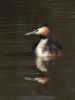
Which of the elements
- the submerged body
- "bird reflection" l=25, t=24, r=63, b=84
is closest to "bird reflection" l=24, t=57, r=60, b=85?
"bird reflection" l=25, t=24, r=63, b=84

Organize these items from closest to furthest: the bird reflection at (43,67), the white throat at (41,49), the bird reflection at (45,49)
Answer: the bird reflection at (43,67) < the bird reflection at (45,49) < the white throat at (41,49)

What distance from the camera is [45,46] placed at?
16.2 metres

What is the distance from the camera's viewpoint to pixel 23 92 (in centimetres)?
1262

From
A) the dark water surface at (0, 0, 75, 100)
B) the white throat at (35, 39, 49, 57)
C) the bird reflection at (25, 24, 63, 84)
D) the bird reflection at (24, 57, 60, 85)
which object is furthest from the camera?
the white throat at (35, 39, 49, 57)

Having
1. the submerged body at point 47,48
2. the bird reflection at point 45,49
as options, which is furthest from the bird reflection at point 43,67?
the submerged body at point 47,48

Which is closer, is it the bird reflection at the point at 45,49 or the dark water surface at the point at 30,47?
the dark water surface at the point at 30,47

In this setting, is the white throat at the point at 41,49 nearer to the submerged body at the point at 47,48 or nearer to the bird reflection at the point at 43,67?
the submerged body at the point at 47,48

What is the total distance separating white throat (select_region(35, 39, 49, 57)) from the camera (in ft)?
52.7

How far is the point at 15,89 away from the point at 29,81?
0.71 metres

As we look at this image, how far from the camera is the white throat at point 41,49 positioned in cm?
1608

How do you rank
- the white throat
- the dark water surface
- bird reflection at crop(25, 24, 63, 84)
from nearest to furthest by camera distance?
the dark water surface
bird reflection at crop(25, 24, 63, 84)
the white throat

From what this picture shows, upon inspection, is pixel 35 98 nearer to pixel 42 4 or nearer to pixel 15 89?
pixel 15 89

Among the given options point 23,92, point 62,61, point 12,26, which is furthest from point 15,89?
point 12,26

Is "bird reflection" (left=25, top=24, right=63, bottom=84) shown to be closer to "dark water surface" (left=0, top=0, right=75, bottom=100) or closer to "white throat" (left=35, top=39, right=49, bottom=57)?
"white throat" (left=35, top=39, right=49, bottom=57)
